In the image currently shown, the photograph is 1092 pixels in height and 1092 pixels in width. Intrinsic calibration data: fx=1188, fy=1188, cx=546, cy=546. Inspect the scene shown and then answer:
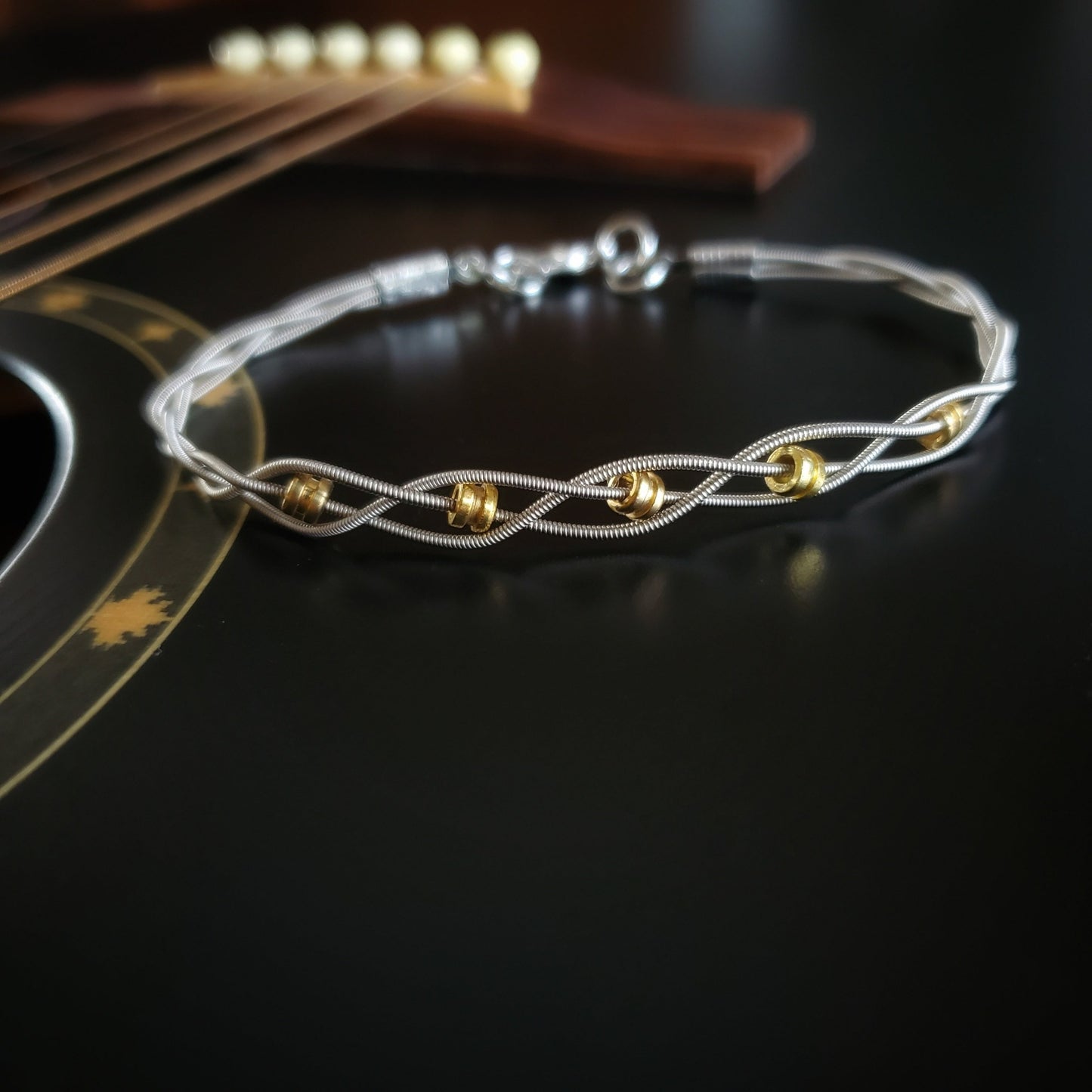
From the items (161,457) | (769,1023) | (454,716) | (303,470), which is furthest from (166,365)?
(769,1023)

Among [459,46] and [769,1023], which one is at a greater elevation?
[459,46]

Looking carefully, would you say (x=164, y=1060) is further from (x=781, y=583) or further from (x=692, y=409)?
(x=692, y=409)

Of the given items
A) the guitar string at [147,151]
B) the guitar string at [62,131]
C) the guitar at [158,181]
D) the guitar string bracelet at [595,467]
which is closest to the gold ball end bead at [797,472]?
the guitar string bracelet at [595,467]

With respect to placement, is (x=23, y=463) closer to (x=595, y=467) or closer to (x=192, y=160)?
(x=192, y=160)

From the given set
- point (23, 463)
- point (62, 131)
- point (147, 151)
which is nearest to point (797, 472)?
point (23, 463)

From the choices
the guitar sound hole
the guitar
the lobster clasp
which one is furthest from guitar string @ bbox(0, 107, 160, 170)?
the lobster clasp

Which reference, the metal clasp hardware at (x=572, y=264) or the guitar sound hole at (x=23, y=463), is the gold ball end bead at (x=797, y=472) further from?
the guitar sound hole at (x=23, y=463)

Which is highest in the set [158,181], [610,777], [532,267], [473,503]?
[158,181]
